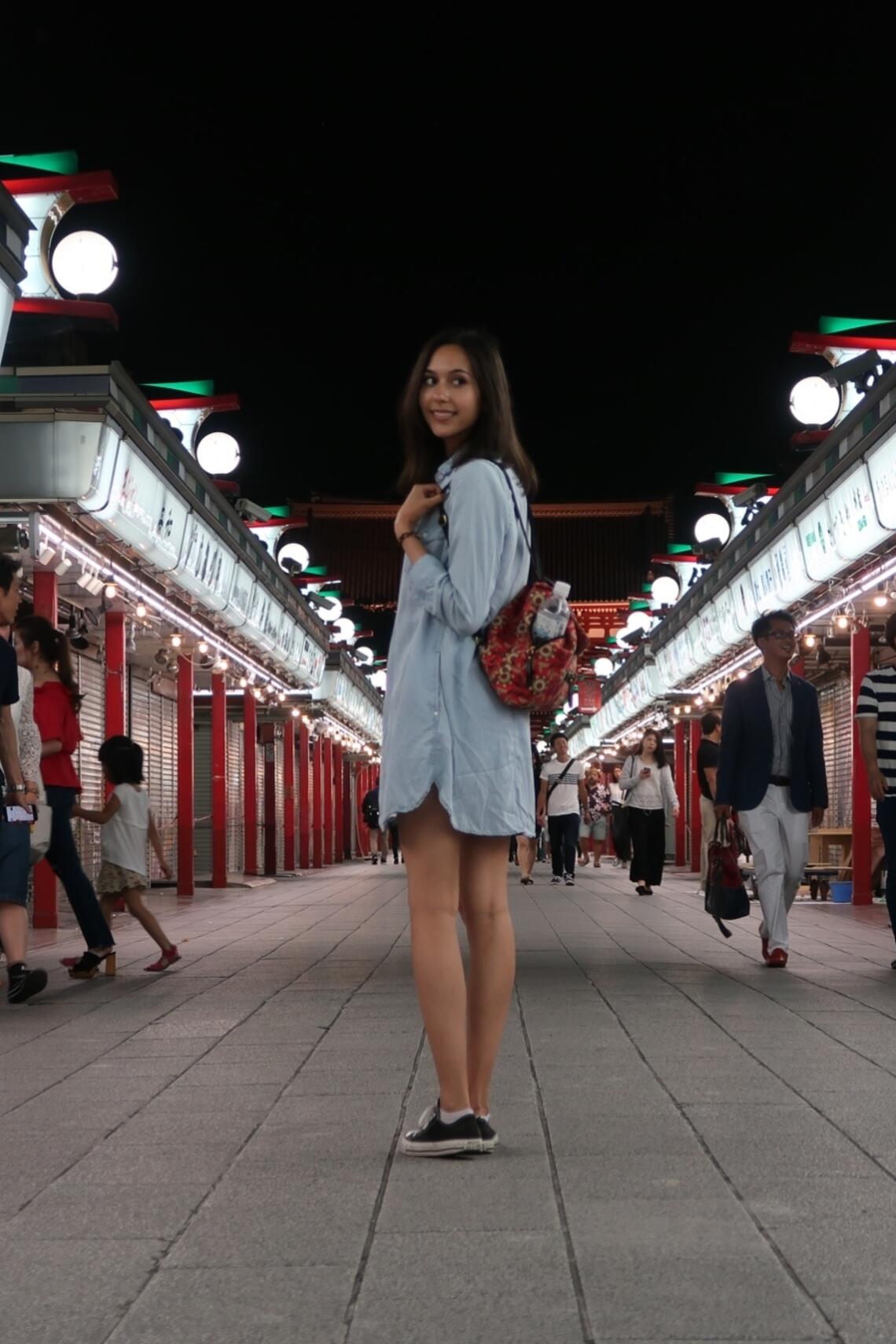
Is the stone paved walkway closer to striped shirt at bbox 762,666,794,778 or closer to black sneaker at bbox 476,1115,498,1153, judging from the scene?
black sneaker at bbox 476,1115,498,1153

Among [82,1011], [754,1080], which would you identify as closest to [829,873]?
[82,1011]

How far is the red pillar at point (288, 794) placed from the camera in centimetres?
3250

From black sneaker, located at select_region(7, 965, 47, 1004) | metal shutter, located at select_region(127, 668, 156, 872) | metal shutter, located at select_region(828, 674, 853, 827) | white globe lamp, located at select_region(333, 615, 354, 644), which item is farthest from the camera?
white globe lamp, located at select_region(333, 615, 354, 644)

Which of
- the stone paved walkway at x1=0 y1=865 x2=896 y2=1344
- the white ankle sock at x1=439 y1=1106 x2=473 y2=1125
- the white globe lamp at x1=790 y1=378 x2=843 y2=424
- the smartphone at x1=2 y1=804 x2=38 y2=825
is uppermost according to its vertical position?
the white globe lamp at x1=790 y1=378 x2=843 y2=424

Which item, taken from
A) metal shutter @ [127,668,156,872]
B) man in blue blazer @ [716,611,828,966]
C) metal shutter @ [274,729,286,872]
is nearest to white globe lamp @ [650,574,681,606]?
metal shutter @ [274,729,286,872]

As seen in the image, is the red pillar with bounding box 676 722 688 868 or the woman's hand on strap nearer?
the woman's hand on strap

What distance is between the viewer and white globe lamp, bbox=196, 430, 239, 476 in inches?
766

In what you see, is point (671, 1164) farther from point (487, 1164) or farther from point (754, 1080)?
point (754, 1080)

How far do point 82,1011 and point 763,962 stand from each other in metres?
4.00

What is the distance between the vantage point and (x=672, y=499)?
174 ft

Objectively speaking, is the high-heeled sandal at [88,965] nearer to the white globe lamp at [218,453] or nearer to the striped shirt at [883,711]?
the striped shirt at [883,711]

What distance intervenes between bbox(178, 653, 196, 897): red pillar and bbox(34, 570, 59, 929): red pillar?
7066mm

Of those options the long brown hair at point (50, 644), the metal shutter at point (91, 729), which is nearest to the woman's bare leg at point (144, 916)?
the long brown hair at point (50, 644)

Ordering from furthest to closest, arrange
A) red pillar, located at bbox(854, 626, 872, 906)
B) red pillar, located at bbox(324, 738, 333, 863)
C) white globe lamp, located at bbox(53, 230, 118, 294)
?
red pillar, located at bbox(324, 738, 333, 863) < red pillar, located at bbox(854, 626, 872, 906) < white globe lamp, located at bbox(53, 230, 118, 294)
